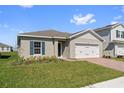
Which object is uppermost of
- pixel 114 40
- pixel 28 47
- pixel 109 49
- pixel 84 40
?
pixel 114 40

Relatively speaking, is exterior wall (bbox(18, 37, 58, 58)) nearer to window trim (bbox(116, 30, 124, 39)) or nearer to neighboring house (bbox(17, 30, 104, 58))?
neighboring house (bbox(17, 30, 104, 58))

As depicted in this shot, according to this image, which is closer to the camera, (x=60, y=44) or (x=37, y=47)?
(x=37, y=47)

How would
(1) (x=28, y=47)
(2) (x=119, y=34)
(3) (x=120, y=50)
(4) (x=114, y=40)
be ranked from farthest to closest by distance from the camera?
(2) (x=119, y=34) → (3) (x=120, y=50) → (4) (x=114, y=40) → (1) (x=28, y=47)

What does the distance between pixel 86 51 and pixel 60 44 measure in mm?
3608

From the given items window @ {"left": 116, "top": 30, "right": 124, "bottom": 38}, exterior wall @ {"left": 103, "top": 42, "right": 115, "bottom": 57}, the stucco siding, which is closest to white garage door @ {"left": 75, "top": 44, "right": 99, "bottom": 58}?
exterior wall @ {"left": 103, "top": 42, "right": 115, "bottom": 57}

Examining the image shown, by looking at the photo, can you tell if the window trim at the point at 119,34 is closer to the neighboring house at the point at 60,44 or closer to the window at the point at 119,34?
the window at the point at 119,34

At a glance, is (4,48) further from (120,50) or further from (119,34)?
(120,50)

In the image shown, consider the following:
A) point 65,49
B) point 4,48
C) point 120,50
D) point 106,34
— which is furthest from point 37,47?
point 4,48

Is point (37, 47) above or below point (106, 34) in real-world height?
below

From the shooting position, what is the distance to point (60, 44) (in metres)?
25.3

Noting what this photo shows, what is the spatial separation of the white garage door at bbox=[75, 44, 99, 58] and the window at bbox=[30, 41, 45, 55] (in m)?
4.52
